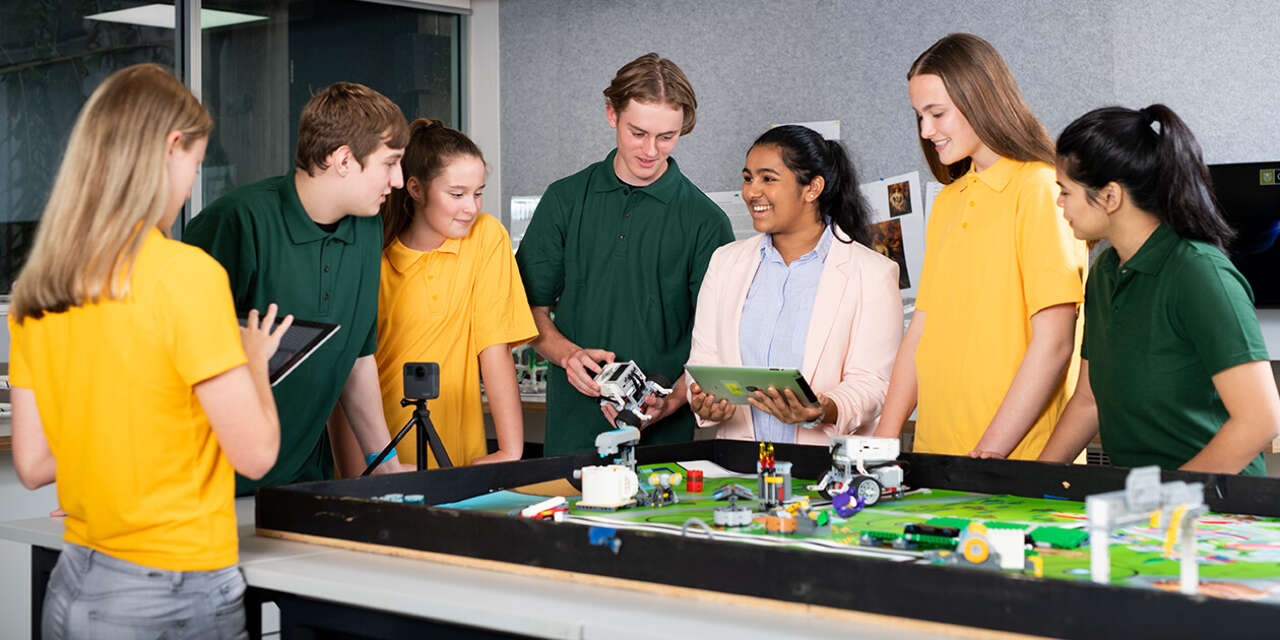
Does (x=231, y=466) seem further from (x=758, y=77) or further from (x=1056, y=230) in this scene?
(x=758, y=77)

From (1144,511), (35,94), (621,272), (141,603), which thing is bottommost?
(141,603)

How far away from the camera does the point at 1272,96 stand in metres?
3.29

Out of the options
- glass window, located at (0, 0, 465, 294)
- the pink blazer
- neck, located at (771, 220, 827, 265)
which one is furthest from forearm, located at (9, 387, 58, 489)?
glass window, located at (0, 0, 465, 294)

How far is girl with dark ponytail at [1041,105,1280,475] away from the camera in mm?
1667

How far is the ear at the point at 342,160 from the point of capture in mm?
1983

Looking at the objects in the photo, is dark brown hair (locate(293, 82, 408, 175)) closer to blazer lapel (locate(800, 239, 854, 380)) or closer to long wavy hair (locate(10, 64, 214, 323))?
long wavy hair (locate(10, 64, 214, 323))

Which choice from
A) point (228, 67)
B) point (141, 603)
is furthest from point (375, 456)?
point (228, 67)

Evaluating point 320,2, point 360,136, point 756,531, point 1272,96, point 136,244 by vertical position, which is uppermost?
point 320,2

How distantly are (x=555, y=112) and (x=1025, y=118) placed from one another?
9.42ft

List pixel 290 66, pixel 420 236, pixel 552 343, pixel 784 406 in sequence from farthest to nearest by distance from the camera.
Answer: pixel 290 66, pixel 552 343, pixel 420 236, pixel 784 406

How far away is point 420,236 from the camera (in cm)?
241

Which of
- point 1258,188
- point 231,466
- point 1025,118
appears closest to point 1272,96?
point 1258,188

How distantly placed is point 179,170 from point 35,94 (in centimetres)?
303

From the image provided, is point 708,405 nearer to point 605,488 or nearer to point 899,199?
point 605,488
